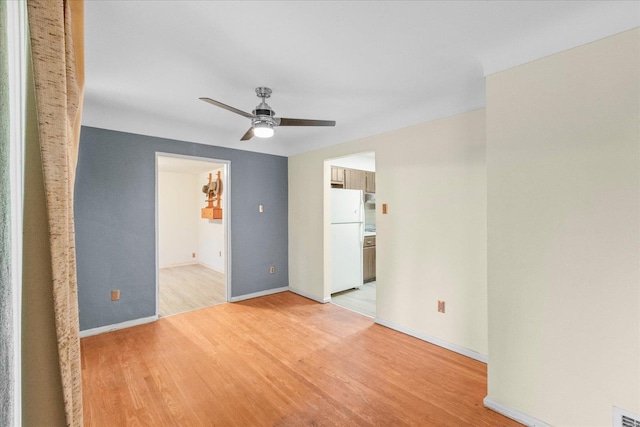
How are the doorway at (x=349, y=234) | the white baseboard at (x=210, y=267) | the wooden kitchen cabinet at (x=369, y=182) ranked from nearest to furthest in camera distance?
the doorway at (x=349, y=234) < the wooden kitchen cabinet at (x=369, y=182) < the white baseboard at (x=210, y=267)

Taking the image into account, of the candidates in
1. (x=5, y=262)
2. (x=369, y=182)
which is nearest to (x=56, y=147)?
(x=5, y=262)

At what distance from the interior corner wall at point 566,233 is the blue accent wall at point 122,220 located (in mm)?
3288

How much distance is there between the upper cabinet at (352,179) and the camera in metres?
4.72

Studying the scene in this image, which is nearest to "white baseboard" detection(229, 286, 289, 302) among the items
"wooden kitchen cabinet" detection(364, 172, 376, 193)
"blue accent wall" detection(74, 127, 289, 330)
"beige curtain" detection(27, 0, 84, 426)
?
"blue accent wall" detection(74, 127, 289, 330)

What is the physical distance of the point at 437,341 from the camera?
2.79 m

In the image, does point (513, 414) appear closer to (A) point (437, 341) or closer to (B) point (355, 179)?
(A) point (437, 341)

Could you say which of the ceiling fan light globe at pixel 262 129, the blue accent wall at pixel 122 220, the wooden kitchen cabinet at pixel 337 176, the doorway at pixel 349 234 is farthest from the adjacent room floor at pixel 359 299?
the ceiling fan light globe at pixel 262 129

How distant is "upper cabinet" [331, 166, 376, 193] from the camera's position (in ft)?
15.5

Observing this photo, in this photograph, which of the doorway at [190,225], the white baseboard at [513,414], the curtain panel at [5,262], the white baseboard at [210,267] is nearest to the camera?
the curtain panel at [5,262]

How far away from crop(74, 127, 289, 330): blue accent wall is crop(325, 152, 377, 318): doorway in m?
1.43

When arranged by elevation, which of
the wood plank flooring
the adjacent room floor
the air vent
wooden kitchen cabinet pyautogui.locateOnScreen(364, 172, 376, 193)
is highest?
wooden kitchen cabinet pyautogui.locateOnScreen(364, 172, 376, 193)

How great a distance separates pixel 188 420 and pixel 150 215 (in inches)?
96.6

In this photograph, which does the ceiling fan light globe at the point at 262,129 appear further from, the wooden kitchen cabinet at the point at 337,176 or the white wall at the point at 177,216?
the white wall at the point at 177,216

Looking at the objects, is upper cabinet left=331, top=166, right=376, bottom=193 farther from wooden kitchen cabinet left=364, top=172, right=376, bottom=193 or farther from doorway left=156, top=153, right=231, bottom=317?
doorway left=156, top=153, right=231, bottom=317
